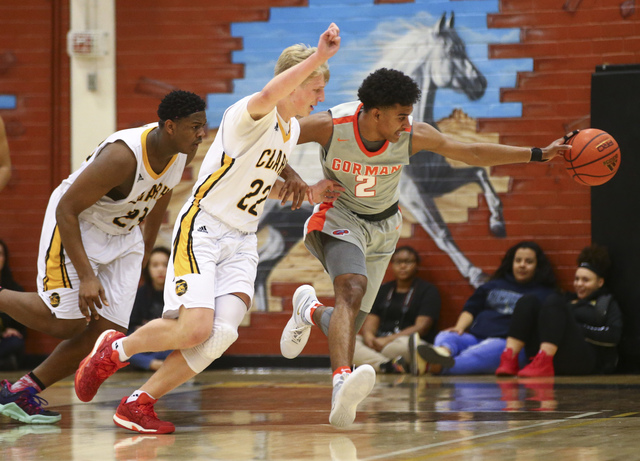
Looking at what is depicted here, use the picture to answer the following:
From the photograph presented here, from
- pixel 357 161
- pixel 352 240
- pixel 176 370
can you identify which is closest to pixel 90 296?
pixel 176 370

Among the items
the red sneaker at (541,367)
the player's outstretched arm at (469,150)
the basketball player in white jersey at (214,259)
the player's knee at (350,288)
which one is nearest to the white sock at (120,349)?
the basketball player in white jersey at (214,259)

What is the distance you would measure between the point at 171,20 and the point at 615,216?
4.68 m

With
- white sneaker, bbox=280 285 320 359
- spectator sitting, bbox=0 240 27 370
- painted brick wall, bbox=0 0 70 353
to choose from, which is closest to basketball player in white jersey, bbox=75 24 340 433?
white sneaker, bbox=280 285 320 359

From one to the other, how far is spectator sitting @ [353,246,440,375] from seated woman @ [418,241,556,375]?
0.86 ft

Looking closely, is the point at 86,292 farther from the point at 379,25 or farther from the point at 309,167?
the point at 379,25

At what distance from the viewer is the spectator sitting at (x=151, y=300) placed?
26.2ft

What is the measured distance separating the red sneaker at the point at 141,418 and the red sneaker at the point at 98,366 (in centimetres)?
20

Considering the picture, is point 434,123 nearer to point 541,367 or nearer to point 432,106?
point 432,106

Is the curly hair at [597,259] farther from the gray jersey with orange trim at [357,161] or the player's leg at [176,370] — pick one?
the player's leg at [176,370]

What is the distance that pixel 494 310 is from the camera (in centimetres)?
769

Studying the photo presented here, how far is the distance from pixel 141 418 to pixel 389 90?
1.99 m

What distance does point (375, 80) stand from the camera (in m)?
4.44

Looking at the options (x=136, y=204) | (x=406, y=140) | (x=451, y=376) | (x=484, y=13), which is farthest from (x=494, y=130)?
(x=136, y=204)

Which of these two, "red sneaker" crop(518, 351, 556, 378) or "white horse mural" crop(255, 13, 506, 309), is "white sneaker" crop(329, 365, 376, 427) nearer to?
"red sneaker" crop(518, 351, 556, 378)
